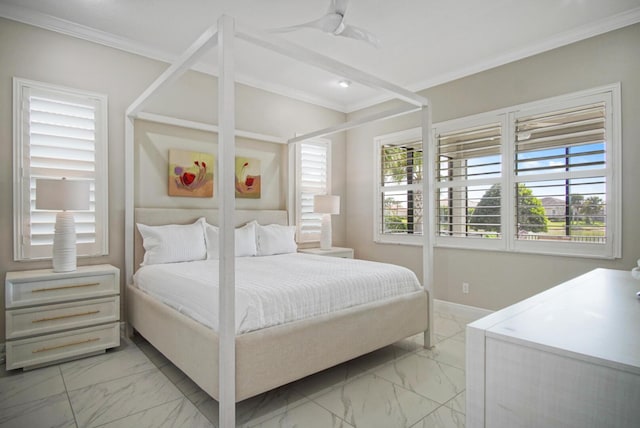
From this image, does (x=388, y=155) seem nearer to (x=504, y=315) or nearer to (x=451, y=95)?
(x=451, y=95)

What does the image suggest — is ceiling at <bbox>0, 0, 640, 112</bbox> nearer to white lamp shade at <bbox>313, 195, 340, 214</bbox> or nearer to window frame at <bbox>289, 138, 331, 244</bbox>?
window frame at <bbox>289, 138, 331, 244</bbox>

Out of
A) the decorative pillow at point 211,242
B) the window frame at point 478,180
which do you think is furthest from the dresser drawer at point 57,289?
the window frame at point 478,180

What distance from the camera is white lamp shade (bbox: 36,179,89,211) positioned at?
271cm

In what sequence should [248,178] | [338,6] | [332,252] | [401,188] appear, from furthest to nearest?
[401,188]
[332,252]
[248,178]
[338,6]

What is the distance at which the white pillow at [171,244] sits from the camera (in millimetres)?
3309

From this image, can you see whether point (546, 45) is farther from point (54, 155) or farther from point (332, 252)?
point (54, 155)

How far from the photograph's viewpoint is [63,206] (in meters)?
2.74

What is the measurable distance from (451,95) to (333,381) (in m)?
3.37

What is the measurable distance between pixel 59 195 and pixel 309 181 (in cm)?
290

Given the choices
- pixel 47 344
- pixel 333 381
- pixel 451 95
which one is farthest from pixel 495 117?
pixel 47 344

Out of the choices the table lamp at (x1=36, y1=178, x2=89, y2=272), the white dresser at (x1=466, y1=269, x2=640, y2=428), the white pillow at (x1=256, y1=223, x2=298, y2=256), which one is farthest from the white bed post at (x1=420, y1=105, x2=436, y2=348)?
the table lamp at (x1=36, y1=178, x2=89, y2=272)

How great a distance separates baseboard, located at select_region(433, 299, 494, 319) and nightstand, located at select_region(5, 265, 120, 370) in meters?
3.35

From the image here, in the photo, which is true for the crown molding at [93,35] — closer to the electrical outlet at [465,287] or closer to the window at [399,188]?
the window at [399,188]

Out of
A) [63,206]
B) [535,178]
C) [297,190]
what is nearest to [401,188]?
[297,190]
